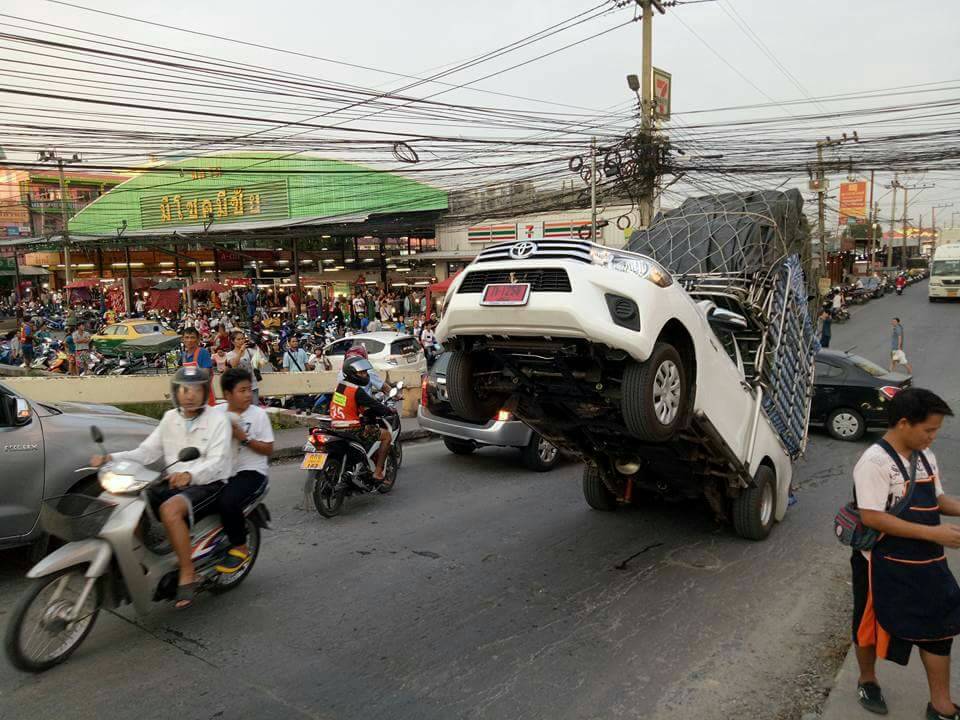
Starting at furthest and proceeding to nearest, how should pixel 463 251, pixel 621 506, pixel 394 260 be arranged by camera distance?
pixel 394 260
pixel 463 251
pixel 621 506

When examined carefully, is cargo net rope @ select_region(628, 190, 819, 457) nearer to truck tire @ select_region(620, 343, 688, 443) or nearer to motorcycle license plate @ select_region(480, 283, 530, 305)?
truck tire @ select_region(620, 343, 688, 443)

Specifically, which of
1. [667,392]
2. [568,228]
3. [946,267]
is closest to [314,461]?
[667,392]

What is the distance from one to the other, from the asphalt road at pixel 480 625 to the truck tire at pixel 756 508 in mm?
129

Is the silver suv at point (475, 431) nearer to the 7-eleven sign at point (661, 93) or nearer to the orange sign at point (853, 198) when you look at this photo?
the 7-eleven sign at point (661, 93)

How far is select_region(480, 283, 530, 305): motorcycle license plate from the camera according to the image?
4.29m

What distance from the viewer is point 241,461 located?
474 cm

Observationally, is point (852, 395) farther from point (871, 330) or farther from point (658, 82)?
point (871, 330)

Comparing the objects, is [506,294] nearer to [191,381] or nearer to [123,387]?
[191,381]

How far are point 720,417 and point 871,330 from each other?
90.7ft

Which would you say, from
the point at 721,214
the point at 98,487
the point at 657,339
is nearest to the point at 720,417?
the point at 657,339

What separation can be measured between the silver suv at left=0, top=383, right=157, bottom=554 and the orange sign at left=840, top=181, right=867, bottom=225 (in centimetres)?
4878

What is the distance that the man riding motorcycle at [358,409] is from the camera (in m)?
7.05

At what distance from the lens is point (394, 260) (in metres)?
34.1

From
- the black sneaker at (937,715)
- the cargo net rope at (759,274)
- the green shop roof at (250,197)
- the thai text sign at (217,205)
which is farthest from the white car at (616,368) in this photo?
the thai text sign at (217,205)
